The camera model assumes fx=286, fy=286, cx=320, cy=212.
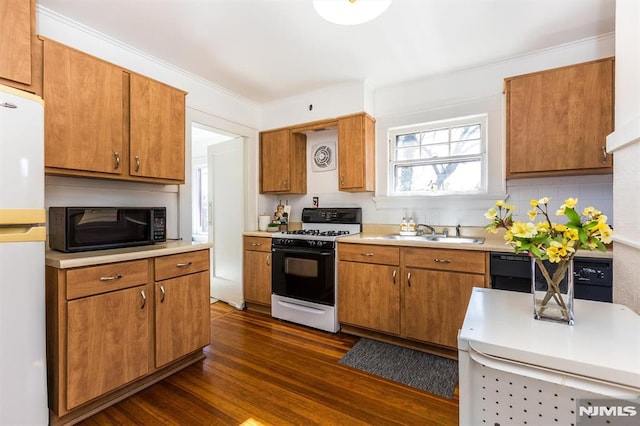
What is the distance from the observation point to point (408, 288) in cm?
247

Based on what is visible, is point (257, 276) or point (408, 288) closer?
point (408, 288)

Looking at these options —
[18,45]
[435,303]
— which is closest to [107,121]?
[18,45]

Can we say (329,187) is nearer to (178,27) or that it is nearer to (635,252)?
(178,27)

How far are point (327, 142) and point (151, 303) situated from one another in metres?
2.57

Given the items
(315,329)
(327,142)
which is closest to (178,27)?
(327,142)

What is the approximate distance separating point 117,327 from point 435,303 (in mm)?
2289

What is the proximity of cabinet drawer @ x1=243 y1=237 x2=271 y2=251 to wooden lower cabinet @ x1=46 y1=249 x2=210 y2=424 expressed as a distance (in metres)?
1.05

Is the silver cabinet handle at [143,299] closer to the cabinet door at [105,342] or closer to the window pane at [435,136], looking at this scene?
the cabinet door at [105,342]

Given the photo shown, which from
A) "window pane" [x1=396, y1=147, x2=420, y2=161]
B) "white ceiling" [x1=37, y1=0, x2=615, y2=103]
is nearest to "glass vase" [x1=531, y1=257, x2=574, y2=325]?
"white ceiling" [x1=37, y1=0, x2=615, y2=103]

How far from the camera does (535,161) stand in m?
2.30

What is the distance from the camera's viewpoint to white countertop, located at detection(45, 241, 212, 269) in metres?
1.59

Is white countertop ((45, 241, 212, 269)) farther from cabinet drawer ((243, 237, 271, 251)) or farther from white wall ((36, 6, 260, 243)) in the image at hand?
cabinet drawer ((243, 237, 271, 251))

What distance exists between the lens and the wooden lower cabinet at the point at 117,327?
1.59m

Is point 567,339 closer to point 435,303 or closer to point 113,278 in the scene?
point 435,303
